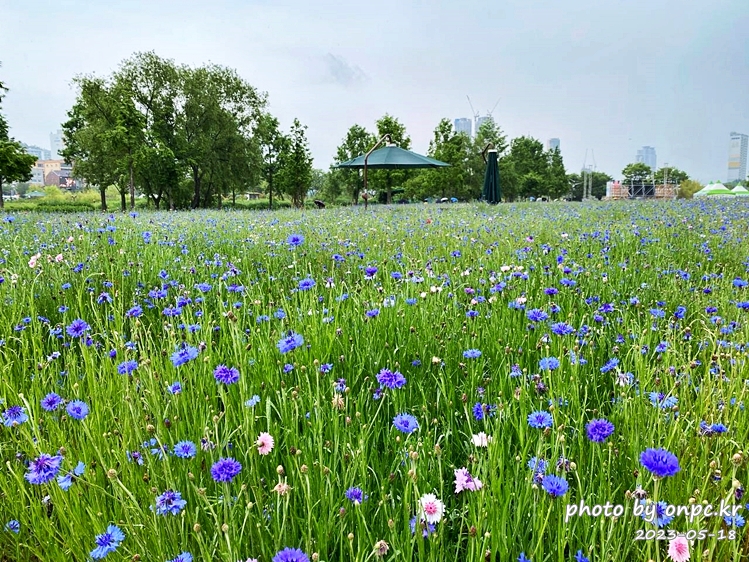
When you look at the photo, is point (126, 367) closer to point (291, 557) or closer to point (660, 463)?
point (291, 557)

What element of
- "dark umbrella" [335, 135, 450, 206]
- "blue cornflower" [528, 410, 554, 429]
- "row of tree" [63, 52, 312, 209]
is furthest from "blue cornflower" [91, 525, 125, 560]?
"row of tree" [63, 52, 312, 209]

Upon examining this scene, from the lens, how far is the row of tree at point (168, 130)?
2719cm

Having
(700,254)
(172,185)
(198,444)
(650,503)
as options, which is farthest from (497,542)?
(172,185)

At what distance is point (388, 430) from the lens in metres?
1.60

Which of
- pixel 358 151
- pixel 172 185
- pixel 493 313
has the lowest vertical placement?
pixel 493 313

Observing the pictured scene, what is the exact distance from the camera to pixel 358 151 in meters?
42.2

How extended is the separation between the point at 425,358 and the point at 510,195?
165ft

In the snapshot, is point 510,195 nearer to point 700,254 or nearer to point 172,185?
point 172,185

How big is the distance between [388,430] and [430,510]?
2.07ft

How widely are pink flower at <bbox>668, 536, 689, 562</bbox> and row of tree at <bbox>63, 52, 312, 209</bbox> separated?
29.0 m

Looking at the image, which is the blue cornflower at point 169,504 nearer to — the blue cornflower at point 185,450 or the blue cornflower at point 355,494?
the blue cornflower at point 185,450

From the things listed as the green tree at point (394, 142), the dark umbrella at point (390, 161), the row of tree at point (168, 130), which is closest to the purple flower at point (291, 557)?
the dark umbrella at point (390, 161)

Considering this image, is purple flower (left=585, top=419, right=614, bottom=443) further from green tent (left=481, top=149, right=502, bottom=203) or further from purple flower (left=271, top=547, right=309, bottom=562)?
green tent (left=481, top=149, right=502, bottom=203)

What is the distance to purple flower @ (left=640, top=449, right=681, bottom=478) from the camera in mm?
842
